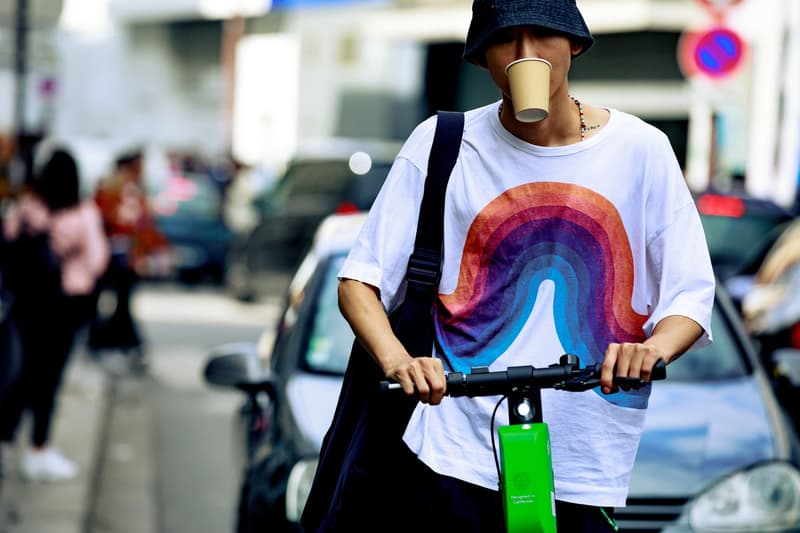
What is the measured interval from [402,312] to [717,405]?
2444mm

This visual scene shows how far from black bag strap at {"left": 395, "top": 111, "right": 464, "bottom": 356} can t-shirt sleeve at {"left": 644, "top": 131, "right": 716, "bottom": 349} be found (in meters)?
0.38

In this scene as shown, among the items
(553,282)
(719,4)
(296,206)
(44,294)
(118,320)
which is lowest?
(118,320)

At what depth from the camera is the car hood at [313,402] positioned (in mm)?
4562

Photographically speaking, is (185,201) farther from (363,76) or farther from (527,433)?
(527,433)

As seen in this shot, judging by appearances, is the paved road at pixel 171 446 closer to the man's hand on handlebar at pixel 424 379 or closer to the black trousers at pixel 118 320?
the black trousers at pixel 118 320

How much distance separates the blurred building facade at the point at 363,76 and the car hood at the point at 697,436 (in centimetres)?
819

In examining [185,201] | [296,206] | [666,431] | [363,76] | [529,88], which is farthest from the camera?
[363,76]

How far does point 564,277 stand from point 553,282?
0.9 inches

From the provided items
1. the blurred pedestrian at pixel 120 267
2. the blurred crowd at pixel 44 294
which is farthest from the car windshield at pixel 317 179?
the blurred crowd at pixel 44 294

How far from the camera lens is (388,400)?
2.92 metres

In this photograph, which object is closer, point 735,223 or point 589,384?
point 589,384

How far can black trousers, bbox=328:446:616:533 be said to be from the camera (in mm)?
2838

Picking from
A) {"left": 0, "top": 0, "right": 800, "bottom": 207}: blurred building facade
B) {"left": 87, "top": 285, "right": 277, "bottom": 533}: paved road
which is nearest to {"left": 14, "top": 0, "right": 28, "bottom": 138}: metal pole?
{"left": 87, "top": 285, "right": 277, "bottom": 533}: paved road

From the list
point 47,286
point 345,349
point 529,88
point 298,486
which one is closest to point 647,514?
point 298,486
